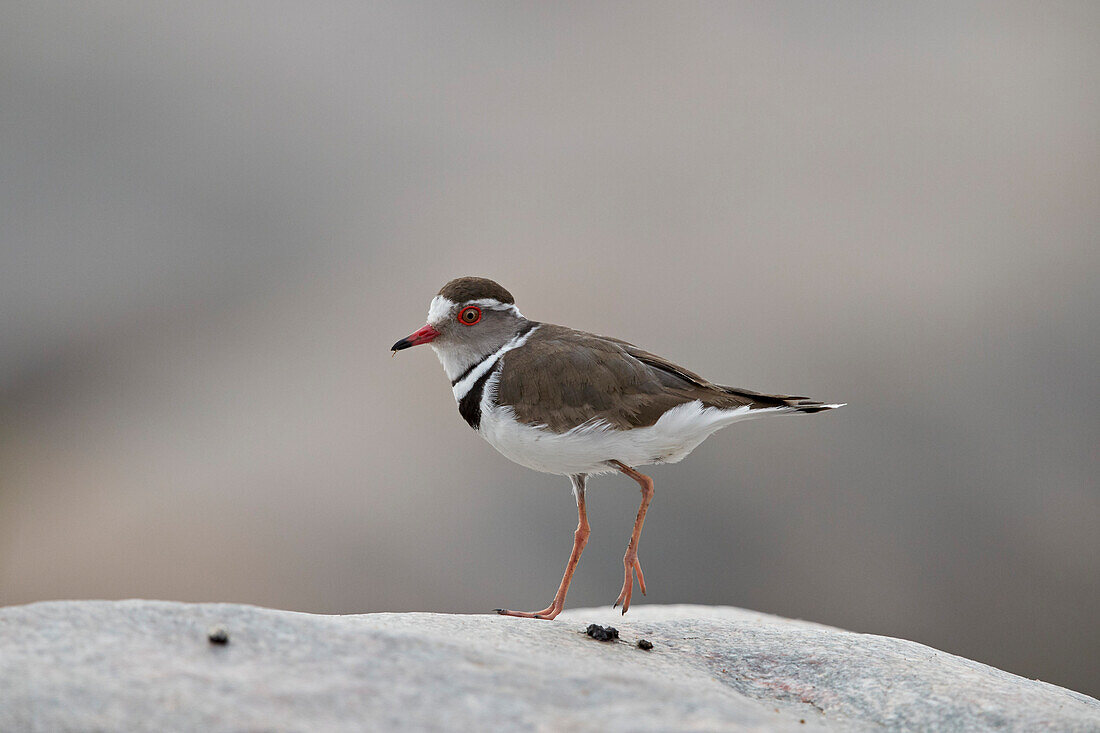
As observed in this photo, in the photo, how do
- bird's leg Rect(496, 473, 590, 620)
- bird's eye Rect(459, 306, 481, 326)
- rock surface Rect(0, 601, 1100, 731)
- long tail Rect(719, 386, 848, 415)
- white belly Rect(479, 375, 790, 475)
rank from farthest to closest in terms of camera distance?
1. bird's eye Rect(459, 306, 481, 326)
2. bird's leg Rect(496, 473, 590, 620)
3. long tail Rect(719, 386, 848, 415)
4. white belly Rect(479, 375, 790, 475)
5. rock surface Rect(0, 601, 1100, 731)

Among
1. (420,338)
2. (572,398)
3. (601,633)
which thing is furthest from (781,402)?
(420,338)

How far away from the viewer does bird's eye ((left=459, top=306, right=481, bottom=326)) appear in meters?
5.36

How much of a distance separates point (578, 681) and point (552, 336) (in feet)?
7.40

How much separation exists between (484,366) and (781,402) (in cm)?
157

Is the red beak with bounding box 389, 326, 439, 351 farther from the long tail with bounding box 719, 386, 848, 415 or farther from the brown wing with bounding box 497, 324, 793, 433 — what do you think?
the long tail with bounding box 719, 386, 848, 415

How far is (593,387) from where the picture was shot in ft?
16.4

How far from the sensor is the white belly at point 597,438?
4.87m

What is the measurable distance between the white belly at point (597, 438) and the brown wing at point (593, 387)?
0.04 metres

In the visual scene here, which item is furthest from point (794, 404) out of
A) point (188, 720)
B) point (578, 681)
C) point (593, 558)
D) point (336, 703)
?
point (593, 558)

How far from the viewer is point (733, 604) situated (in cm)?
985

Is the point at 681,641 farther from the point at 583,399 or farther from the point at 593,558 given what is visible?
the point at 593,558

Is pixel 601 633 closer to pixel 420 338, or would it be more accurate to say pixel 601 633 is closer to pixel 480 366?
pixel 480 366

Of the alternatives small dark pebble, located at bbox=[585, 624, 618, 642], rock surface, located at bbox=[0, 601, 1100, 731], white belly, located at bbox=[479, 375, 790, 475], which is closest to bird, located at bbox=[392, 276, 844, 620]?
white belly, located at bbox=[479, 375, 790, 475]

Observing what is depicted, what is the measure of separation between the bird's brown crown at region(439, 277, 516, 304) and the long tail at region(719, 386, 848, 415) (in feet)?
4.28
